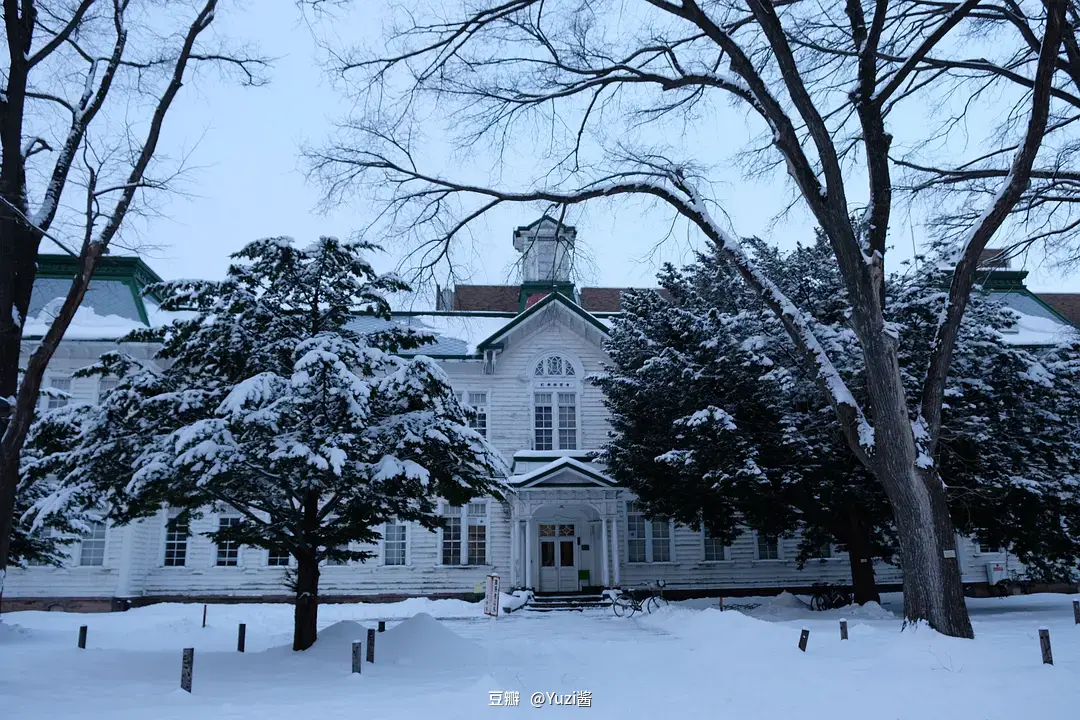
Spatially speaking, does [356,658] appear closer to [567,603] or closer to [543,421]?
[567,603]

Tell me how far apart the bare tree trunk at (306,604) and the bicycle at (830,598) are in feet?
44.6

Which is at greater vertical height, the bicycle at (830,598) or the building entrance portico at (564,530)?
the building entrance portico at (564,530)

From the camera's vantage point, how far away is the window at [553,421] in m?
25.6

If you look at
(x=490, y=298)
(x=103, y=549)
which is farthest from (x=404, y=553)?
(x=490, y=298)

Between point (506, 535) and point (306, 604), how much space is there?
1287cm

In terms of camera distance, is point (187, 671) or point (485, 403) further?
point (485, 403)

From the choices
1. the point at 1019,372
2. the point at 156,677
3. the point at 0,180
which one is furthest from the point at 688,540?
the point at 0,180

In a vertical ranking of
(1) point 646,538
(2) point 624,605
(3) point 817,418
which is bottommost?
(2) point 624,605

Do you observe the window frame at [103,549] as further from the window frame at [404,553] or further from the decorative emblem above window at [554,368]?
the decorative emblem above window at [554,368]

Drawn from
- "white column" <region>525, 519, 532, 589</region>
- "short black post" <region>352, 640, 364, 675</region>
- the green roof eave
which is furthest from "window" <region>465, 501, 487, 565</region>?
"short black post" <region>352, 640, 364, 675</region>

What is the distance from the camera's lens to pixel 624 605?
68.4 ft

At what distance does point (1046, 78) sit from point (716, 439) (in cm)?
994

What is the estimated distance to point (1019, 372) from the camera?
691 inches

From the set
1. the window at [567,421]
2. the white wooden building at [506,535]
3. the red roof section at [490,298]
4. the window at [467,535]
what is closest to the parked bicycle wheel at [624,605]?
the white wooden building at [506,535]
